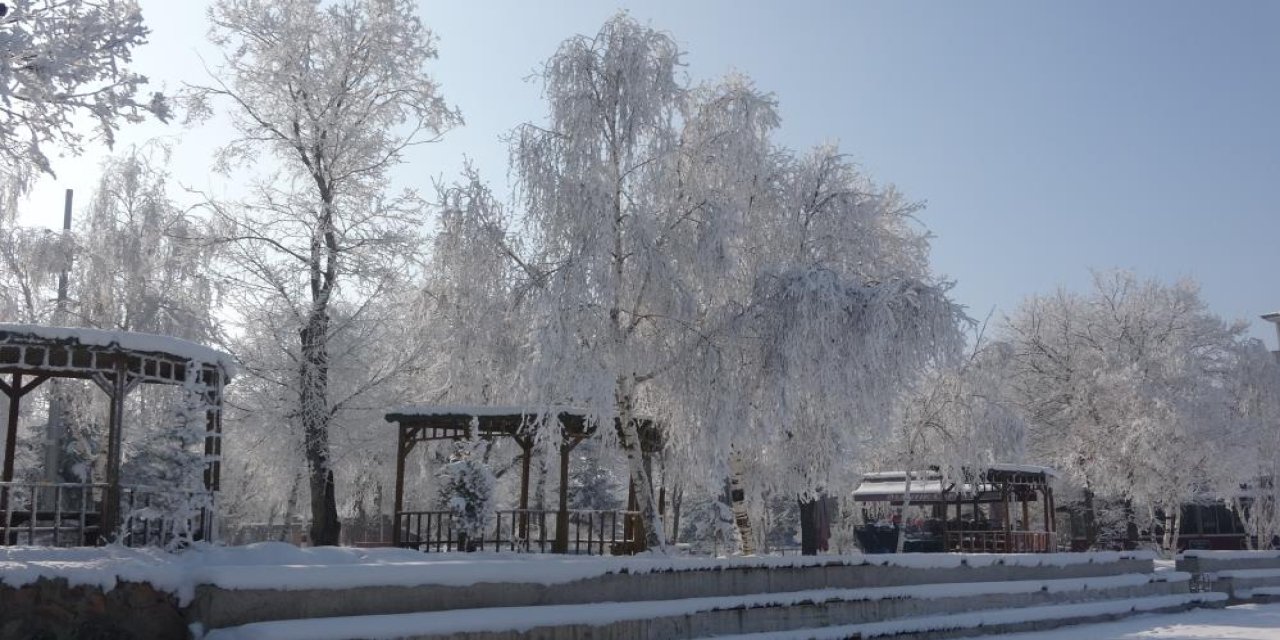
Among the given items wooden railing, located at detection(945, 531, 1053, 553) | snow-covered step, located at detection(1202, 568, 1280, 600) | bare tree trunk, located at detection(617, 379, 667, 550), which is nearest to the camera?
bare tree trunk, located at detection(617, 379, 667, 550)

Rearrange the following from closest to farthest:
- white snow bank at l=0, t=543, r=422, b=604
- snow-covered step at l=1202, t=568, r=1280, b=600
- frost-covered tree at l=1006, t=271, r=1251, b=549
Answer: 1. white snow bank at l=0, t=543, r=422, b=604
2. snow-covered step at l=1202, t=568, r=1280, b=600
3. frost-covered tree at l=1006, t=271, r=1251, b=549

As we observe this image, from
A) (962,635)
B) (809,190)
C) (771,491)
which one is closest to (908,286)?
(809,190)

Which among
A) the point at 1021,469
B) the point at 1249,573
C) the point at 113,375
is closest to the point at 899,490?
the point at 1021,469

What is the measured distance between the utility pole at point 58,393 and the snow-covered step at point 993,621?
14953mm

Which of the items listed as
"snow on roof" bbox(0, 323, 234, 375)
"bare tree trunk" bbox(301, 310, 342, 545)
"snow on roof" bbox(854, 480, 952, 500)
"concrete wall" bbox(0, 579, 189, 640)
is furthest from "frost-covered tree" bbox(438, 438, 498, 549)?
"snow on roof" bbox(854, 480, 952, 500)

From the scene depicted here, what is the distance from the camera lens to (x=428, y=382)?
23359mm

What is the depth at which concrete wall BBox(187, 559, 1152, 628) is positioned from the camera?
9.10 m

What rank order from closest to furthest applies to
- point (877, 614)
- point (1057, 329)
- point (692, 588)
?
1. point (692, 588)
2. point (877, 614)
3. point (1057, 329)

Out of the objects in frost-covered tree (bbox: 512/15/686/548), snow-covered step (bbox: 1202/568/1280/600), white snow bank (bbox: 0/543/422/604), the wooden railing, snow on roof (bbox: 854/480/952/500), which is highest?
frost-covered tree (bbox: 512/15/686/548)

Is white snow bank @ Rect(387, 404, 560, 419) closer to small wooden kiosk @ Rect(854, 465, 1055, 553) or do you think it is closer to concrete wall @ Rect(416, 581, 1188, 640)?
concrete wall @ Rect(416, 581, 1188, 640)

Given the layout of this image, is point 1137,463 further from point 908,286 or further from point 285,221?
A: point 285,221

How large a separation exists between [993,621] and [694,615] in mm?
6005

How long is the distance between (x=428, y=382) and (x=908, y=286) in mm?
12009

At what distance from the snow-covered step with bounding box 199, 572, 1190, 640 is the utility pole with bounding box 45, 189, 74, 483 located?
13460 millimetres
